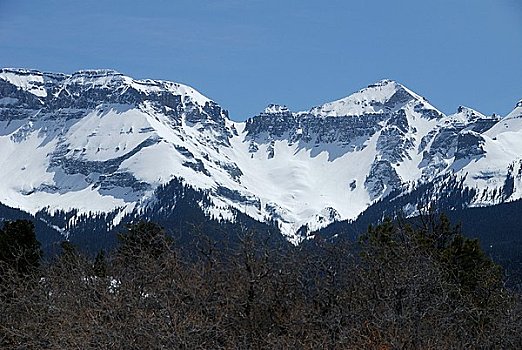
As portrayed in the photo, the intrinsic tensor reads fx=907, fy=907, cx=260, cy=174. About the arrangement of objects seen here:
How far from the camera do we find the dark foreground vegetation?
17.9 m

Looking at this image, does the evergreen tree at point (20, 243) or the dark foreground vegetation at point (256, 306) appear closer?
the dark foreground vegetation at point (256, 306)

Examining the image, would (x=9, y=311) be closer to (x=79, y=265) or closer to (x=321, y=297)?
(x=79, y=265)

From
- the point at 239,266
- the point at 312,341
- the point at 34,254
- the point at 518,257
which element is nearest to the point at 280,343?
the point at 312,341

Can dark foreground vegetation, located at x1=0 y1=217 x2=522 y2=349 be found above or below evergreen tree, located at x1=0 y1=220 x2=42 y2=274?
below

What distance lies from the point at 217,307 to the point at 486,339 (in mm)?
6076

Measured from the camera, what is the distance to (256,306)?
70.2 feet

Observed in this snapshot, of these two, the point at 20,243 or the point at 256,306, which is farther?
the point at 20,243

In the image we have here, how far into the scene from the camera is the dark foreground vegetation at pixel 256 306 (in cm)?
1794

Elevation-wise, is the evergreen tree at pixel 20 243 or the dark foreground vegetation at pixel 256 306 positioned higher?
the evergreen tree at pixel 20 243

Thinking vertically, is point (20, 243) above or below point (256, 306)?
above

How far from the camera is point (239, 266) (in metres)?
21.7

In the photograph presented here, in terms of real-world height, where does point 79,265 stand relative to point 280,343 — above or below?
above

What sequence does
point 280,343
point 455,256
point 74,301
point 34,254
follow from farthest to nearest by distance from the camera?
point 34,254
point 455,256
point 74,301
point 280,343

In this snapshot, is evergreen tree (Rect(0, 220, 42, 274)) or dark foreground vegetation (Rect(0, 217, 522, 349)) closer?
dark foreground vegetation (Rect(0, 217, 522, 349))
